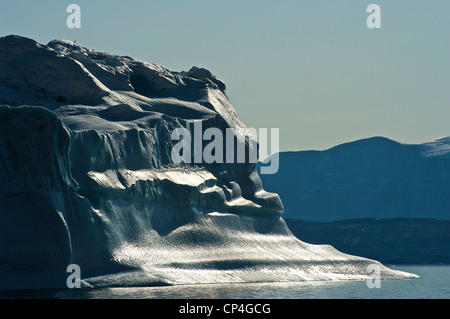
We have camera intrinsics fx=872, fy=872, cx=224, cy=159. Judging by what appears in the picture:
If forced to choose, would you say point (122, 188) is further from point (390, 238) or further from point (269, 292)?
point (390, 238)

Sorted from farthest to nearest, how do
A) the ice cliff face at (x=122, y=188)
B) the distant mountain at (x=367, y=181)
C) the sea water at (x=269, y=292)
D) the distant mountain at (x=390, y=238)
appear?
the distant mountain at (x=367, y=181) < the distant mountain at (x=390, y=238) < the ice cliff face at (x=122, y=188) < the sea water at (x=269, y=292)

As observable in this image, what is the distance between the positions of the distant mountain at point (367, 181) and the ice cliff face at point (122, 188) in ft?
257

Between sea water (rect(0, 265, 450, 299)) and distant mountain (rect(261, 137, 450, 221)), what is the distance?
84367mm

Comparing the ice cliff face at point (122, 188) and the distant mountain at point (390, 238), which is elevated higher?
the ice cliff face at point (122, 188)

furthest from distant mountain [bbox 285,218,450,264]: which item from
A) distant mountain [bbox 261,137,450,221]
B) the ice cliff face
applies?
the ice cliff face

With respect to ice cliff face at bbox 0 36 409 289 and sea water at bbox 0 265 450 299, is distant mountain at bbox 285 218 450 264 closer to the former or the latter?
ice cliff face at bbox 0 36 409 289

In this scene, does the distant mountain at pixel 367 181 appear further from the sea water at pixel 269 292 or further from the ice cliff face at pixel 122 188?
the sea water at pixel 269 292

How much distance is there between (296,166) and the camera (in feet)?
477

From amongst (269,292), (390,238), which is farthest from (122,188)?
(390,238)

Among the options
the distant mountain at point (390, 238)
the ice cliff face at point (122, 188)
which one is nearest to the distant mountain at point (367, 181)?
the distant mountain at point (390, 238)

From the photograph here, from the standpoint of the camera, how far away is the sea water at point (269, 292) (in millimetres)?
36406

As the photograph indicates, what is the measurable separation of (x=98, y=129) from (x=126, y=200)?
4.07 meters
